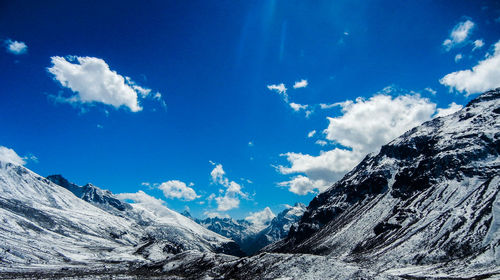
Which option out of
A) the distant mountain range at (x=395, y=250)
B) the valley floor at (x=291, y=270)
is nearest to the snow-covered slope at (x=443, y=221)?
the distant mountain range at (x=395, y=250)

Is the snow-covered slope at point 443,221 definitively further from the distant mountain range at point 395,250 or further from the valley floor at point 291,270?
the valley floor at point 291,270

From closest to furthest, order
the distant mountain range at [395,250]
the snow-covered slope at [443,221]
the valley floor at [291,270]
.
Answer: the valley floor at [291,270]
the distant mountain range at [395,250]
the snow-covered slope at [443,221]

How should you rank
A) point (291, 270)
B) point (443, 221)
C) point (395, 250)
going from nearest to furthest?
1. point (291, 270)
2. point (395, 250)
3. point (443, 221)

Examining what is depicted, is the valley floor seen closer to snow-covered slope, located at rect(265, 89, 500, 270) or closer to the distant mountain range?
the distant mountain range

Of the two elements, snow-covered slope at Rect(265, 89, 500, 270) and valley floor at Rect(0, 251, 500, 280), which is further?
snow-covered slope at Rect(265, 89, 500, 270)

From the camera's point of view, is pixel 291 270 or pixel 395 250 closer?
pixel 291 270

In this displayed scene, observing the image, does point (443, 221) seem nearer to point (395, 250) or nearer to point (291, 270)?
point (395, 250)

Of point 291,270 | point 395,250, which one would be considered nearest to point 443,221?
point 395,250

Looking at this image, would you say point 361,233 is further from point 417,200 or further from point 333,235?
point 417,200

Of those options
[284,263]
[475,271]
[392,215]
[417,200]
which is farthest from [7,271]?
[417,200]

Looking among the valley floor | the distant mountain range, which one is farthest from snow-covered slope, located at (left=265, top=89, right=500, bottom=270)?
the valley floor

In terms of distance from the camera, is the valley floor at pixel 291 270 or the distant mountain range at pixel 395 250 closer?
the valley floor at pixel 291 270

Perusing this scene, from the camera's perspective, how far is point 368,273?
63.1 meters

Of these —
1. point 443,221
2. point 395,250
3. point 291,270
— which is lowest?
point 291,270
